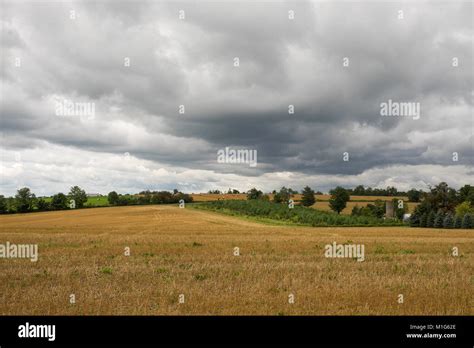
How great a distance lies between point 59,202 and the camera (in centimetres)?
9850

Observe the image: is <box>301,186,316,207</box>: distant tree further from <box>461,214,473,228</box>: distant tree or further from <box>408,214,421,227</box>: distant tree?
<box>461,214,473,228</box>: distant tree

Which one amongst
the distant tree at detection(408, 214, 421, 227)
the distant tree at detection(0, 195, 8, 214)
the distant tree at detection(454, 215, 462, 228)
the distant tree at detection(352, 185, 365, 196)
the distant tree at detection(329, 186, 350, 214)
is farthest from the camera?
the distant tree at detection(352, 185, 365, 196)

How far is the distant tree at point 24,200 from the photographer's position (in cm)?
9044

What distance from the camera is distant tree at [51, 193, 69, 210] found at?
319 feet

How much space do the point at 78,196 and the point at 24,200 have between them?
616 inches

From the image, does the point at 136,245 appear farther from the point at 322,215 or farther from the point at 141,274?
the point at 322,215

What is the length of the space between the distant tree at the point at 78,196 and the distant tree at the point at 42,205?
24.1ft

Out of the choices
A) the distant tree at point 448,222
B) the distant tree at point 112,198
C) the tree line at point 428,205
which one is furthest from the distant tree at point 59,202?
the distant tree at point 448,222

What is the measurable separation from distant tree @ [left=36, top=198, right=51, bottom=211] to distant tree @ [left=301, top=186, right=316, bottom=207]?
231ft

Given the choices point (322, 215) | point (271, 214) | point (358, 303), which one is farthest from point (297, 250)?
point (271, 214)

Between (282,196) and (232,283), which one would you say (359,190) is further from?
(232,283)

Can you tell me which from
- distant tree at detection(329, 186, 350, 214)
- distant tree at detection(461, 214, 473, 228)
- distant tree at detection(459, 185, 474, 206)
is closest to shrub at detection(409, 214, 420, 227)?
distant tree at detection(461, 214, 473, 228)

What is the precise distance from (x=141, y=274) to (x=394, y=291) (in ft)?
35.6

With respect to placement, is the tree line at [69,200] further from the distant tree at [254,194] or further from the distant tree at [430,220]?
the distant tree at [430,220]
